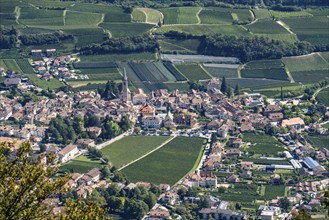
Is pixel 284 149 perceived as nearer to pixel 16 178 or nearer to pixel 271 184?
pixel 271 184

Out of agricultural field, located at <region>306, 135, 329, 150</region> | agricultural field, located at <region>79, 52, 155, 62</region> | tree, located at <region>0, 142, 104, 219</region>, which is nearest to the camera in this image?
tree, located at <region>0, 142, 104, 219</region>

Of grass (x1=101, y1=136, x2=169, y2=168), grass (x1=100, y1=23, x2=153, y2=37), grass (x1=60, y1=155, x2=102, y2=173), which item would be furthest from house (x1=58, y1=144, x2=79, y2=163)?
grass (x1=100, y1=23, x2=153, y2=37)

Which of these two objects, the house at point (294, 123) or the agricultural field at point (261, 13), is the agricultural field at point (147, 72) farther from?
the agricultural field at point (261, 13)

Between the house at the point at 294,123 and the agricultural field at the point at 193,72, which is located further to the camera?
the agricultural field at the point at 193,72

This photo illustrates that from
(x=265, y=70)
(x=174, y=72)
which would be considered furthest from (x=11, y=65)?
(x=265, y=70)

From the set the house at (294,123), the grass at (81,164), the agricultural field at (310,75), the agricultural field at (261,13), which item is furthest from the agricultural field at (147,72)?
the grass at (81,164)

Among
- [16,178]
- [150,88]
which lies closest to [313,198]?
[150,88]

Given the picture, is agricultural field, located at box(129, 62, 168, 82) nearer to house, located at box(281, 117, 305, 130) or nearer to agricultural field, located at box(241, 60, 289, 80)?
agricultural field, located at box(241, 60, 289, 80)

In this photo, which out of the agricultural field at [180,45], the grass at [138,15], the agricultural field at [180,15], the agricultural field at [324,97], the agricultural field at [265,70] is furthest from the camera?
the grass at [138,15]
